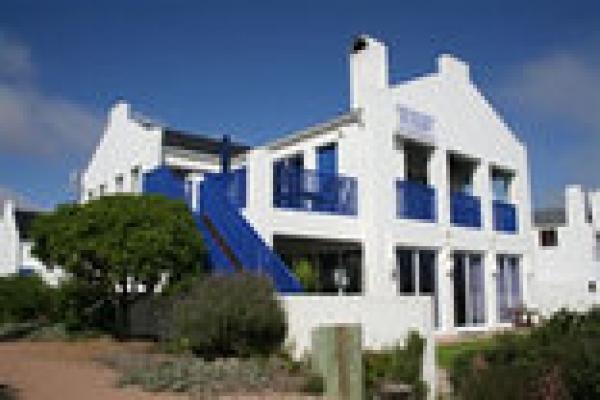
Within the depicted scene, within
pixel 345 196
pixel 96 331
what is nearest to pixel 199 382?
pixel 96 331

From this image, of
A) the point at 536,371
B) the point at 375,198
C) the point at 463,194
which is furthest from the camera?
the point at 463,194

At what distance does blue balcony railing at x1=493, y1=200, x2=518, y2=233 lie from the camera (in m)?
27.5

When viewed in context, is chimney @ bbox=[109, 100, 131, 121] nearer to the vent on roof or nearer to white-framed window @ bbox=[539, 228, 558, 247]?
the vent on roof

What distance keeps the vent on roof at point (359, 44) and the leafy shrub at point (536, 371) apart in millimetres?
13418

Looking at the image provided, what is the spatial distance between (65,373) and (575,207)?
39.8 meters

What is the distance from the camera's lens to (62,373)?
12797 mm

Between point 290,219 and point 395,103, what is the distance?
596 cm

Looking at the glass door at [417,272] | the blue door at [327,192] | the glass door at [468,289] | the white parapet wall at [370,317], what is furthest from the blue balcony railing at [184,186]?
the glass door at [468,289]

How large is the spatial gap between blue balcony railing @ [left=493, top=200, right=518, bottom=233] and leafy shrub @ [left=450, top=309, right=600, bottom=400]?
16.5 m

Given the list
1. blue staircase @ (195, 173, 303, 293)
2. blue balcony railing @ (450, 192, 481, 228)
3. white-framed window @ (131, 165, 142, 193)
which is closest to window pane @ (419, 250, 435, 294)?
blue balcony railing @ (450, 192, 481, 228)

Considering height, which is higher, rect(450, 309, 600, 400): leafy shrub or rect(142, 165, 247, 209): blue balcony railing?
rect(142, 165, 247, 209): blue balcony railing

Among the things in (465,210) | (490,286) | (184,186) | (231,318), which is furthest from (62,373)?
(490,286)

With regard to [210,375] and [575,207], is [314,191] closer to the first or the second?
[210,375]

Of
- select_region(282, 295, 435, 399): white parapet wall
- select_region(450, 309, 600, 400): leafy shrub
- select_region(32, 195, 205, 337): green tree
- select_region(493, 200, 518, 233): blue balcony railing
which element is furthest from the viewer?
select_region(493, 200, 518, 233): blue balcony railing
